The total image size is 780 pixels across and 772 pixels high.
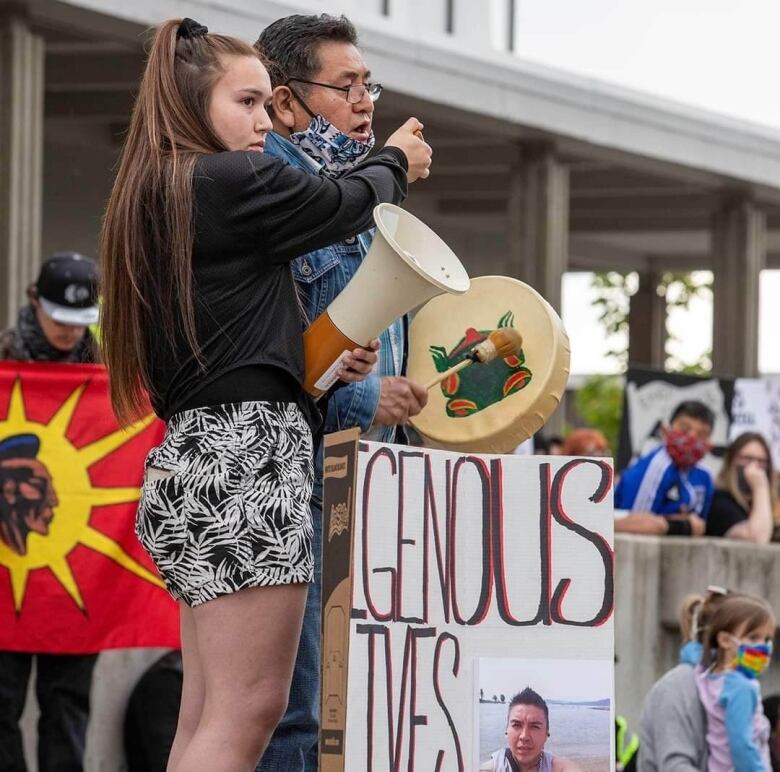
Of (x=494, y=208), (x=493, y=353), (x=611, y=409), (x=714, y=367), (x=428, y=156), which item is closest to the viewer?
(x=428, y=156)

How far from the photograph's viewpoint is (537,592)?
4211 mm

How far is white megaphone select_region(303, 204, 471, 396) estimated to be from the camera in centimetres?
384

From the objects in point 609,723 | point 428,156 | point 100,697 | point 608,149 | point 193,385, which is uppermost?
point 608,149

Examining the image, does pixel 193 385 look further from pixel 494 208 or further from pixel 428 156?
pixel 494 208

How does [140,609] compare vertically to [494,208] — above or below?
below

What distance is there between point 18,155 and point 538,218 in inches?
290

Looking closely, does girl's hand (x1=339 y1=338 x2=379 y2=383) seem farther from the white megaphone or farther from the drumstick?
the drumstick

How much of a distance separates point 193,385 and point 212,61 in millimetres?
649

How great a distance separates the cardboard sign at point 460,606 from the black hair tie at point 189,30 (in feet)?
2.86

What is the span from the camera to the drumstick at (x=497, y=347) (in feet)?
15.1

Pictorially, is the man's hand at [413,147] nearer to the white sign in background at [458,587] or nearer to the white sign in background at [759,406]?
the white sign in background at [458,587]

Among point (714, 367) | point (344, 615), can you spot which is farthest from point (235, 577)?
point (714, 367)

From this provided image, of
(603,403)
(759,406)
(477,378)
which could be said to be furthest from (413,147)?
(603,403)

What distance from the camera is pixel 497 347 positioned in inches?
182
